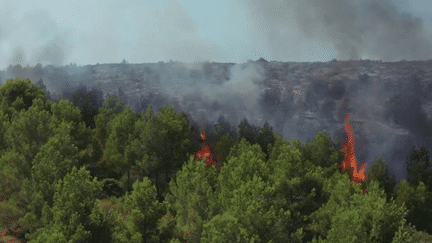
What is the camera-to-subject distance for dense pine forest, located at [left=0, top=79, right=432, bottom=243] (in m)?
36.6

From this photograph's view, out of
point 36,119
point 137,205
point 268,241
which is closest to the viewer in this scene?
point 268,241

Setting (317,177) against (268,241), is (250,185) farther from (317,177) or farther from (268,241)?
(317,177)

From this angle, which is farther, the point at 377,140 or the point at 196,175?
the point at 377,140

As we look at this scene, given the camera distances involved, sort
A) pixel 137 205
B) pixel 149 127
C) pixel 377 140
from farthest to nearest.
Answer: pixel 377 140 → pixel 149 127 → pixel 137 205

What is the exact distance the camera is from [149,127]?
6419cm

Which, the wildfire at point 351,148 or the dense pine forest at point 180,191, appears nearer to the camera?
the dense pine forest at point 180,191

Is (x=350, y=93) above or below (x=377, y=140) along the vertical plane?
above

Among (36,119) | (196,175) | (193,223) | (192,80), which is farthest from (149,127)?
(192,80)

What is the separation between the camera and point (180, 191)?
4722 cm

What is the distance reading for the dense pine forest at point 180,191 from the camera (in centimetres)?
3656

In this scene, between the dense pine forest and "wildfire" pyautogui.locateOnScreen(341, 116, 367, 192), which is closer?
the dense pine forest

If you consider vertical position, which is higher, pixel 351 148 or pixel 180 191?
pixel 180 191

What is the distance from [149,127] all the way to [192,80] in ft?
186

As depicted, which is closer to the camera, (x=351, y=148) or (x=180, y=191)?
(x=180, y=191)
